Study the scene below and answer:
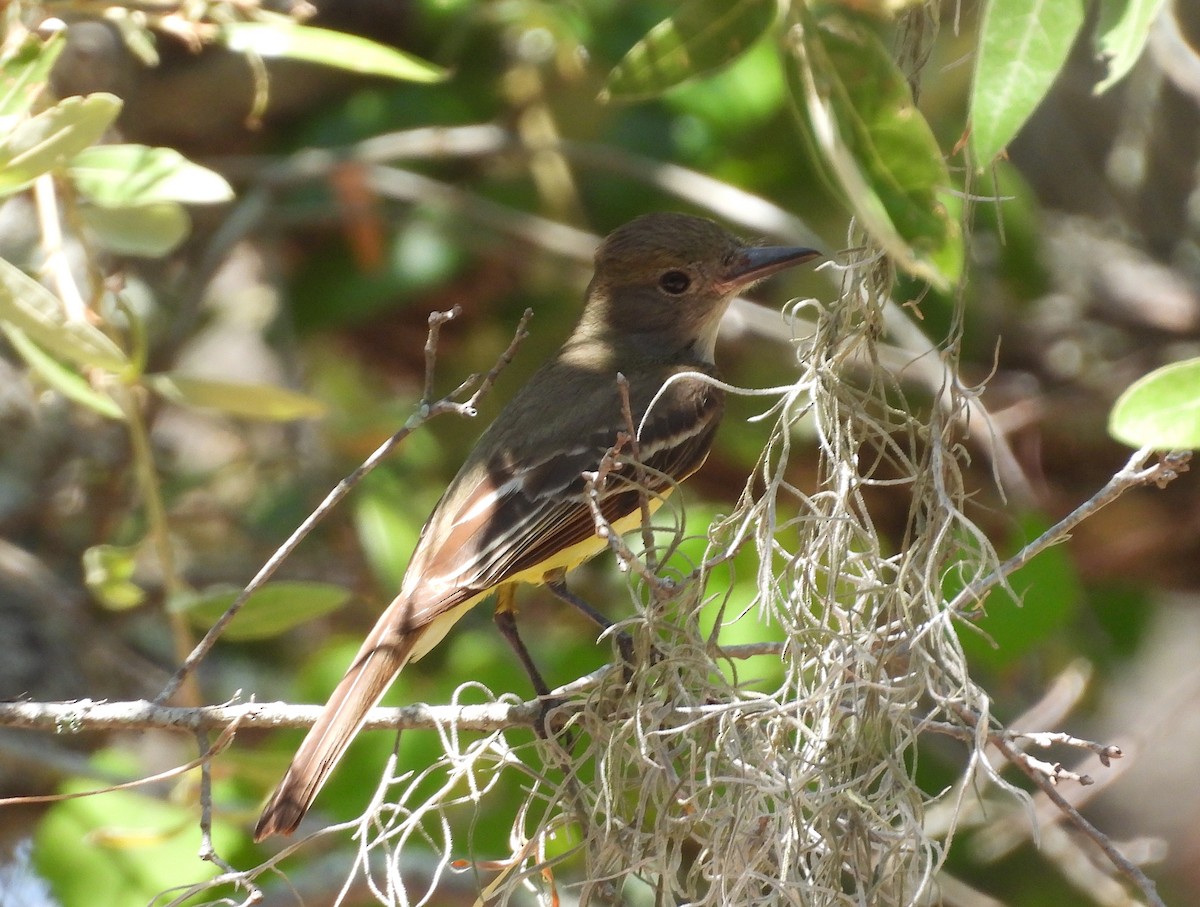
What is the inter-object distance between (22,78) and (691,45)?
1.12 m

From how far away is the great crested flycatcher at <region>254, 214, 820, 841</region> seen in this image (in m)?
3.09

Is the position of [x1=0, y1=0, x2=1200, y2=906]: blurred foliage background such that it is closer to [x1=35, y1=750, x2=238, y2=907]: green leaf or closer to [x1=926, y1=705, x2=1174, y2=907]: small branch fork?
[x1=35, y1=750, x2=238, y2=907]: green leaf

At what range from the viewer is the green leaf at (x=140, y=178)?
275 centimetres

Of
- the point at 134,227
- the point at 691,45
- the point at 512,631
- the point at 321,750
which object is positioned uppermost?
the point at 691,45

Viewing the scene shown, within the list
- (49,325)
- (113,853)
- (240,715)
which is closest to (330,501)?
(240,715)

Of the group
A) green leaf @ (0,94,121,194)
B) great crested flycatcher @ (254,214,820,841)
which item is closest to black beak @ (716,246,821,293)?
great crested flycatcher @ (254,214,820,841)

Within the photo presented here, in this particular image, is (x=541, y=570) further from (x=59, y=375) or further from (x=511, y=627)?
(x=59, y=375)

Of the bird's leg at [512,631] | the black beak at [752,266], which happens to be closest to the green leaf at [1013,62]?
the black beak at [752,266]

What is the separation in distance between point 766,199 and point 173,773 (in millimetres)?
3285

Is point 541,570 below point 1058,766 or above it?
below

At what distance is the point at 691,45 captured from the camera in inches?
94.3

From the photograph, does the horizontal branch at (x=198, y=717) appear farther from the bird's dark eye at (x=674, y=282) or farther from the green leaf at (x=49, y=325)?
the bird's dark eye at (x=674, y=282)

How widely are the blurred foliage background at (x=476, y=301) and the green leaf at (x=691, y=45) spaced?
2.05 meters

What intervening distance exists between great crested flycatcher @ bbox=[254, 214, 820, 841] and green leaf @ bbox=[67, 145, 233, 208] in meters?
0.94
